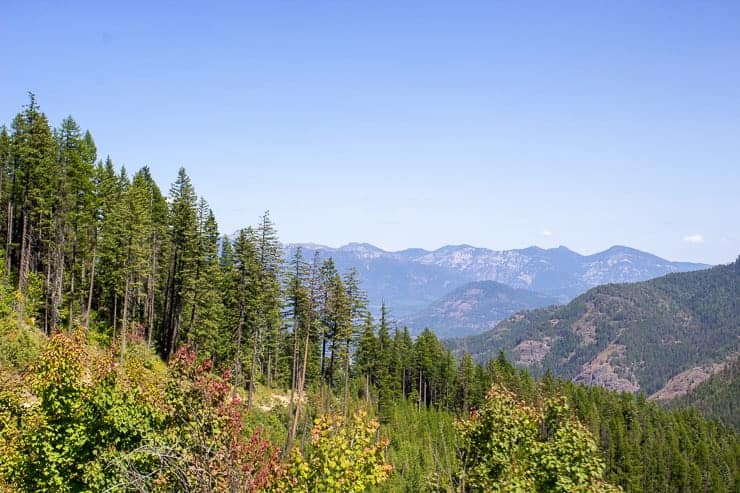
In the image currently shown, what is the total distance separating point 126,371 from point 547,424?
39.1 ft

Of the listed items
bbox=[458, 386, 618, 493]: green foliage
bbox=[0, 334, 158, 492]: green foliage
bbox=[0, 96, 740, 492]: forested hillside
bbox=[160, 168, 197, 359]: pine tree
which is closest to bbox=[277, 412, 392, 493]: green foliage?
bbox=[0, 96, 740, 492]: forested hillside

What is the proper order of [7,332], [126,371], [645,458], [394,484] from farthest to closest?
[645,458], [394,484], [7,332], [126,371]

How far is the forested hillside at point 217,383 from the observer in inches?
445

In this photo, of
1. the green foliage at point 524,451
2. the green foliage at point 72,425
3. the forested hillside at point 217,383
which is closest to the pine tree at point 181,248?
the forested hillside at point 217,383

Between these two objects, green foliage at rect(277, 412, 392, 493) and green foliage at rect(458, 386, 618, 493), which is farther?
green foliage at rect(458, 386, 618, 493)

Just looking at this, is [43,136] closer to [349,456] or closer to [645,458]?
[349,456]

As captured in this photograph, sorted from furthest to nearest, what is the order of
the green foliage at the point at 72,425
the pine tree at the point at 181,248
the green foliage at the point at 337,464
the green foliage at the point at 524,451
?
1. the pine tree at the point at 181,248
2. the green foliage at the point at 72,425
3. the green foliage at the point at 524,451
4. the green foliage at the point at 337,464

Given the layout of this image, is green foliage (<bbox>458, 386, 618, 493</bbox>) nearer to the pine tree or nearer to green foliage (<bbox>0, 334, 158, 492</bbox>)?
green foliage (<bbox>0, 334, 158, 492</bbox>)

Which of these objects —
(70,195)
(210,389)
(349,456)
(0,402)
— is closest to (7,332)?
(70,195)

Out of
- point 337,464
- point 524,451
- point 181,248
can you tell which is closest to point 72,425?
point 337,464

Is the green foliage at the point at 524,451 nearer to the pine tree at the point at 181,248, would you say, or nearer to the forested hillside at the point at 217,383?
the forested hillside at the point at 217,383

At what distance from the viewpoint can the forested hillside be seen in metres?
11.3

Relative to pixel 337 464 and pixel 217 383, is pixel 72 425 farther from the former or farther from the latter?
pixel 337 464

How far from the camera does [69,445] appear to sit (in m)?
13.3
